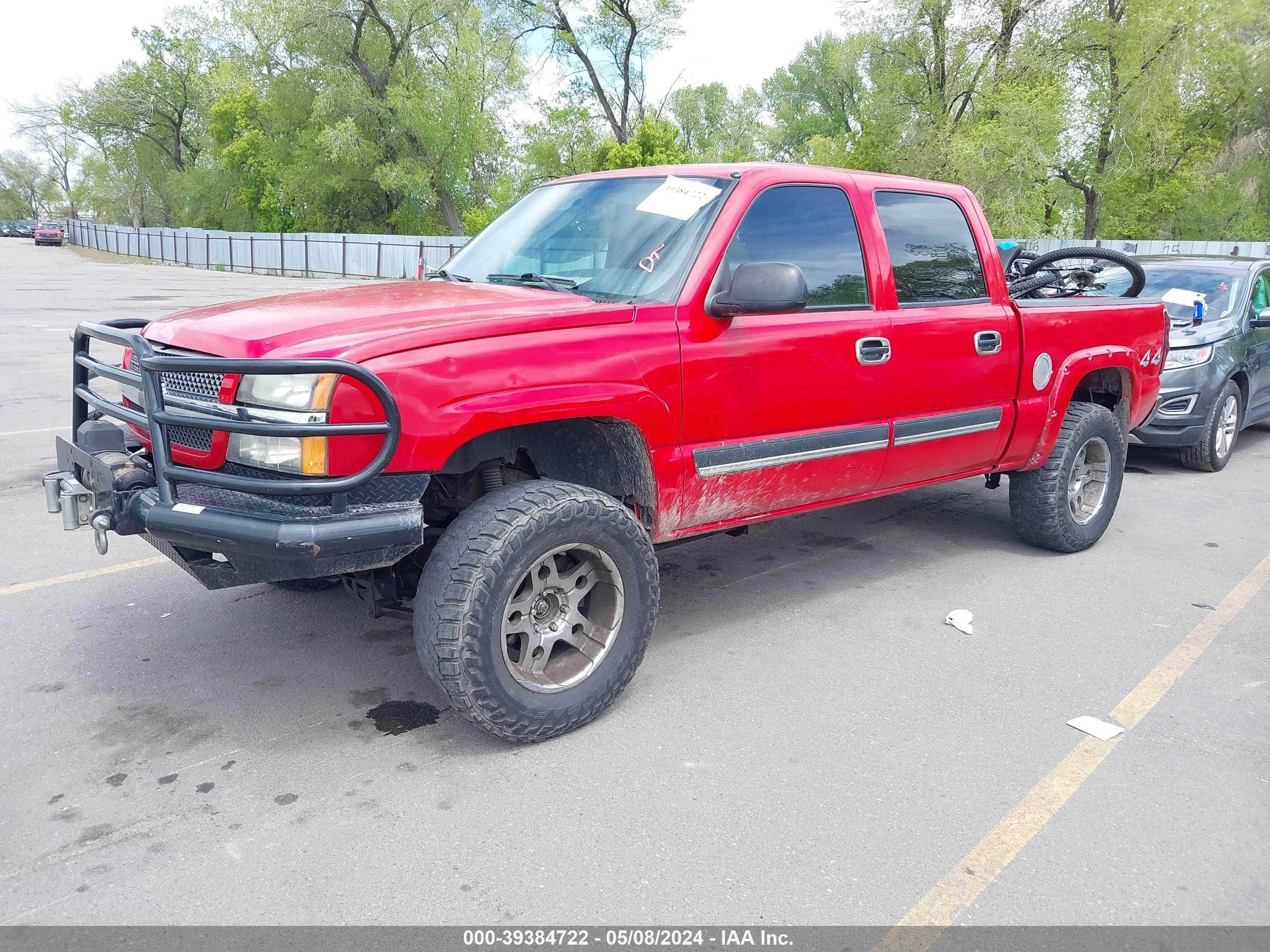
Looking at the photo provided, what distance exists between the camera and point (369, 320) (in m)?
3.23

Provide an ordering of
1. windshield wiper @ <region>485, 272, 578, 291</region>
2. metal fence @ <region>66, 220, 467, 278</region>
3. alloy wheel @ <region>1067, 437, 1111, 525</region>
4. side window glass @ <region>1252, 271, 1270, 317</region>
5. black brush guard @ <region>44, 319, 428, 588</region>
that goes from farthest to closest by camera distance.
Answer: metal fence @ <region>66, 220, 467, 278</region>
side window glass @ <region>1252, 271, 1270, 317</region>
alloy wheel @ <region>1067, 437, 1111, 525</region>
windshield wiper @ <region>485, 272, 578, 291</region>
black brush guard @ <region>44, 319, 428, 588</region>

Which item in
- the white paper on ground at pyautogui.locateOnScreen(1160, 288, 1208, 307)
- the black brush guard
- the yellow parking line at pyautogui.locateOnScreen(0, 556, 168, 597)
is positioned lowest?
the yellow parking line at pyautogui.locateOnScreen(0, 556, 168, 597)

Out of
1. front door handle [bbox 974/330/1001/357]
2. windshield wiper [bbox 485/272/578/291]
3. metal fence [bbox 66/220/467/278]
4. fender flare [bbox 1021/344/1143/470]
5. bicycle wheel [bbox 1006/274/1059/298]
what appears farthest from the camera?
metal fence [bbox 66/220/467/278]

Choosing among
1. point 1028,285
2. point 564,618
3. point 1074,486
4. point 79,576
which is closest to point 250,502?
point 564,618

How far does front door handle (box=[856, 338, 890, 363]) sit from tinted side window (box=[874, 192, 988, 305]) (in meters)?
0.30

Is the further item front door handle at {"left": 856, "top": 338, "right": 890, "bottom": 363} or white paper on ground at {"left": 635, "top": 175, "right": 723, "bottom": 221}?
front door handle at {"left": 856, "top": 338, "right": 890, "bottom": 363}

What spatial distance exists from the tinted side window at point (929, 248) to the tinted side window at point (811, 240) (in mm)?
252

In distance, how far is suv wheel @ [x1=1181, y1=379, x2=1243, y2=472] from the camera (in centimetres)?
796

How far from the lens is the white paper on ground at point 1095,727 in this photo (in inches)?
140

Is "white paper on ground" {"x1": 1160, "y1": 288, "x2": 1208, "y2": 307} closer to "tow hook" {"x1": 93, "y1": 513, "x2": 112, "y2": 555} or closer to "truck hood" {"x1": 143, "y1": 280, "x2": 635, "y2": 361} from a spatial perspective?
"truck hood" {"x1": 143, "y1": 280, "x2": 635, "y2": 361}

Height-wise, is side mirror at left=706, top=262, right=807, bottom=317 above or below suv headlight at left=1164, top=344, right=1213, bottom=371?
above

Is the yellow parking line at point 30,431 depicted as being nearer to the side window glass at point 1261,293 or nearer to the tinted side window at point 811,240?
the tinted side window at point 811,240

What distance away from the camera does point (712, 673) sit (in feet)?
13.0

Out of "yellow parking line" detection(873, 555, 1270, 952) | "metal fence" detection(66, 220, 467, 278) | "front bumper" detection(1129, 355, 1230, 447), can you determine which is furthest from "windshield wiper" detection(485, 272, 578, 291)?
"metal fence" detection(66, 220, 467, 278)
